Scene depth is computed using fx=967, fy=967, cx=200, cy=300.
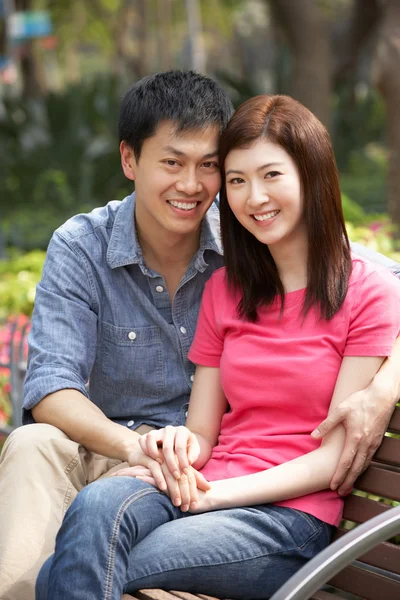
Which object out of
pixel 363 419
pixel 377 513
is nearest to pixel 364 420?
pixel 363 419

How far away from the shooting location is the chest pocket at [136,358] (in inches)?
133

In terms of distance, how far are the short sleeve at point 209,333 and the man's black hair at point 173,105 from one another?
53 centimetres

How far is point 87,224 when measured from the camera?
11.4 feet

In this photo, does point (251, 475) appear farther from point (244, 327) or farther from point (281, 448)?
point (244, 327)

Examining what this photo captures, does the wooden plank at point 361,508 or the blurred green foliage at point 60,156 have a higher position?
the blurred green foliage at point 60,156

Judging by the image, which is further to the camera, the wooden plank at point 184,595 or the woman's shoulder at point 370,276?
the woman's shoulder at point 370,276

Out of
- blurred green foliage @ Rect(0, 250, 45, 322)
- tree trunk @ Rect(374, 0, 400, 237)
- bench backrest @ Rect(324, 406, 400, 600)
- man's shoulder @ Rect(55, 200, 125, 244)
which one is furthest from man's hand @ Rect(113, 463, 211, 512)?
tree trunk @ Rect(374, 0, 400, 237)

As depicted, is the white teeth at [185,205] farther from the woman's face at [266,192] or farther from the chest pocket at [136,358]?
the chest pocket at [136,358]

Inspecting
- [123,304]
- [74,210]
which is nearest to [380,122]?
[74,210]

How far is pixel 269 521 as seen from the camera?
8.69 feet

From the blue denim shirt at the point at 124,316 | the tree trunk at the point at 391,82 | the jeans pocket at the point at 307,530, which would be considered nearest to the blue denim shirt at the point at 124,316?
the blue denim shirt at the point at 124,316

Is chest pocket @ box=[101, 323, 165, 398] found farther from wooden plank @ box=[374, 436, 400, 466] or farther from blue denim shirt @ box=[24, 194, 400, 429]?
wooden plank @ box=[374, 436, 400, 466]

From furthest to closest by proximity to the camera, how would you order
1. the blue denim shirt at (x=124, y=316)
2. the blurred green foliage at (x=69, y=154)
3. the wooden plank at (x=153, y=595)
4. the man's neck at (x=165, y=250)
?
the blurred green foliage at (x=69, y=154) → the man's neck at (x=165, y=250) → the blue denim shirt at (x=124, y=316) → the wooden plank at (x=153, y=595)

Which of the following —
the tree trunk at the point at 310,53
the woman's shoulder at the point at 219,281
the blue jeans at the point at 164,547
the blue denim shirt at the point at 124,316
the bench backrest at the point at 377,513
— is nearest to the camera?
the blue jeans at the point at 164,547
